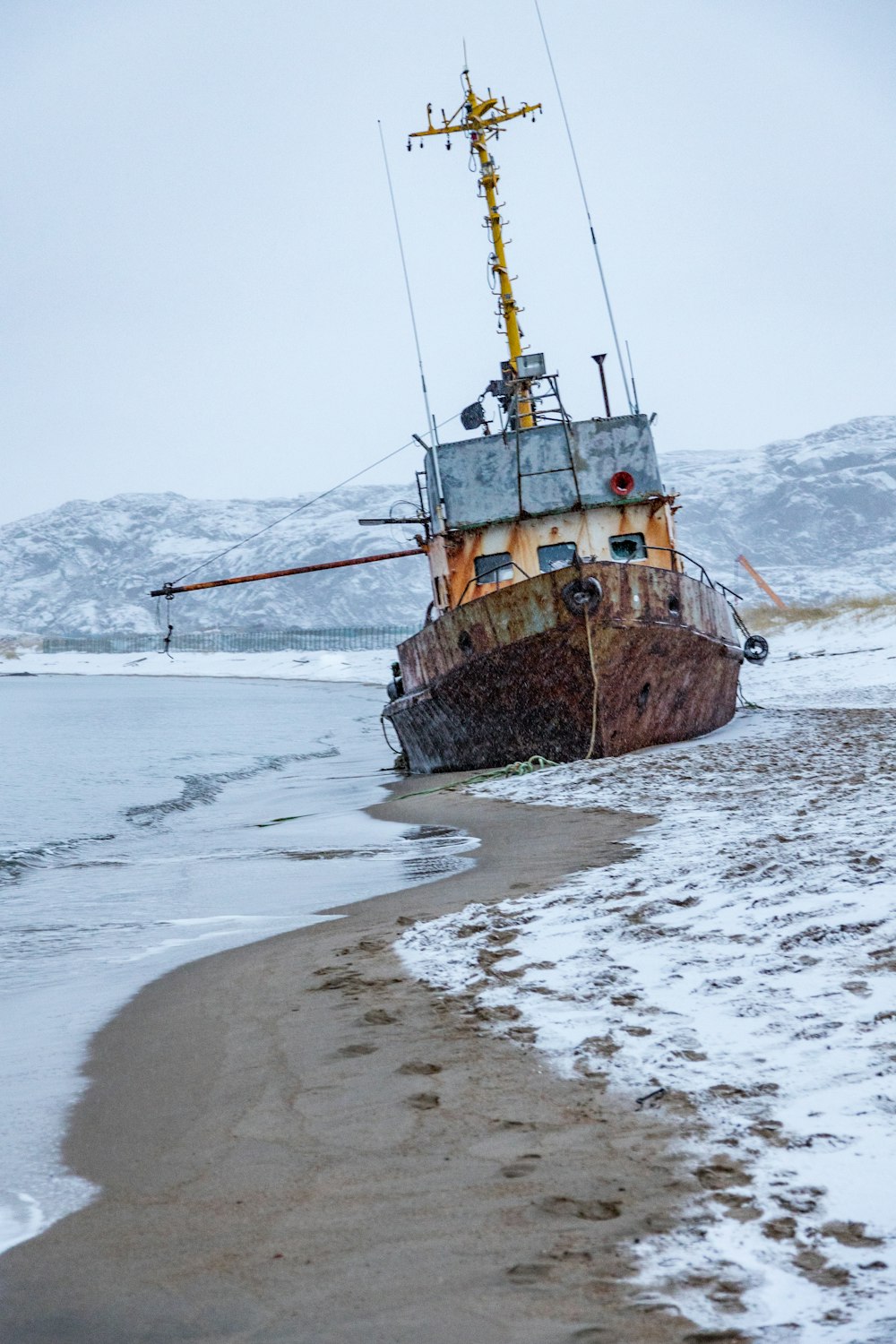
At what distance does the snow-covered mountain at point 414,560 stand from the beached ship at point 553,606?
3537 inches

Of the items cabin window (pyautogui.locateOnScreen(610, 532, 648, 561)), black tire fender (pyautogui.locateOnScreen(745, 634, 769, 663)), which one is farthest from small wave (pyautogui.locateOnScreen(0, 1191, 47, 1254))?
black tire fender (pyautogui.locateOnScreen(745, 634, 769, 663))

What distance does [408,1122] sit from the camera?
2.58 metres

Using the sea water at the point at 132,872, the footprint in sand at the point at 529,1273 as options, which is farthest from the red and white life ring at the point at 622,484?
the footprint in sand at the point at 529,1273

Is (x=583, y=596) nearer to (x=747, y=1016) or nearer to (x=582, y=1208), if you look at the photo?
(x=747, y=1016)

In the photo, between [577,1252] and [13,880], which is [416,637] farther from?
[577,1252]

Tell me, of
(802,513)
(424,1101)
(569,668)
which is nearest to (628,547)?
(569,668)

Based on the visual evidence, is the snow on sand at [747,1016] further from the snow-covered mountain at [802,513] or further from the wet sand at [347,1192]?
the snow-covered mountain at [802,513]

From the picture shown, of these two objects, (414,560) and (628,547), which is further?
(414,560)

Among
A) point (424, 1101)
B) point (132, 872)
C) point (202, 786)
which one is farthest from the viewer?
point (202, 786)

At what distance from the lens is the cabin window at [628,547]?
13477mm

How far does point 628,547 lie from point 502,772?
3579 millimetres

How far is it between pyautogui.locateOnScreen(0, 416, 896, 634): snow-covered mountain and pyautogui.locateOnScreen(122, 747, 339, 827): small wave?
284ft

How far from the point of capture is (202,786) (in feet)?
49.0

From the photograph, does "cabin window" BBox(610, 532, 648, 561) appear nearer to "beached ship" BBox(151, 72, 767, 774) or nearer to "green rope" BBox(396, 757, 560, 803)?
"beached ship" BBox(151, 72, 767, 774)
